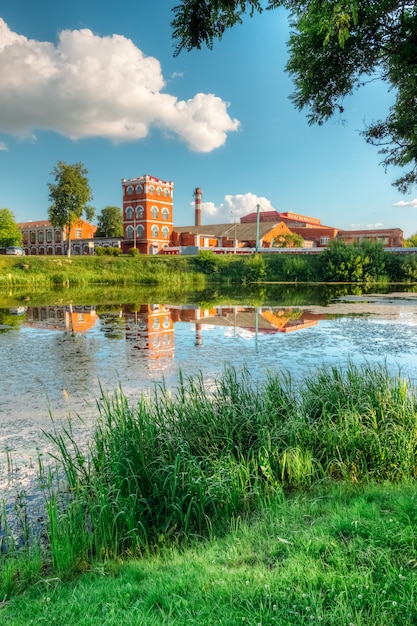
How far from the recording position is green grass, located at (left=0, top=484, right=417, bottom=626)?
2.31m

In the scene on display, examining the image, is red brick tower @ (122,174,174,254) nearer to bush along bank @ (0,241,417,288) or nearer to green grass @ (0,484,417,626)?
bush along bank @ (0,241,417,288)

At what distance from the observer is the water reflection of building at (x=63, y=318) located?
52.7ft

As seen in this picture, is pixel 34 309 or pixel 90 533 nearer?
pixel 90 533

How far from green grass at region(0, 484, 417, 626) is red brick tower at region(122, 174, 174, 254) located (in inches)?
2122

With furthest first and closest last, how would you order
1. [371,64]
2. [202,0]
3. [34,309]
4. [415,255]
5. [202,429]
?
[415,255] → [34,309] → [371,64] → [202,429] → [202,0]

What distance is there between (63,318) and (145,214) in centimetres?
3947

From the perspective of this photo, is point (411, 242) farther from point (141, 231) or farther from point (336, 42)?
point (336, 42)

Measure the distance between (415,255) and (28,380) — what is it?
44.5 m

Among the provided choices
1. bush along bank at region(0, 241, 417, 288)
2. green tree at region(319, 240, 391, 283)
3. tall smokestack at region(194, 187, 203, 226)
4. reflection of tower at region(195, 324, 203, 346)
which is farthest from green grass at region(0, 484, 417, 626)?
tall smokestack at region(194, 187, 203, 226)

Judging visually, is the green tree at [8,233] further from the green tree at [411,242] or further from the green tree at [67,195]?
the green tree at [411,242]

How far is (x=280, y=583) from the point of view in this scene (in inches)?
99.5

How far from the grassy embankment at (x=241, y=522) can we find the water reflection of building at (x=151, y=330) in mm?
6332

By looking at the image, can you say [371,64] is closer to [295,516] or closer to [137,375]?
[295,516]

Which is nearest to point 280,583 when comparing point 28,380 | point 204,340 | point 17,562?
point 17,562
